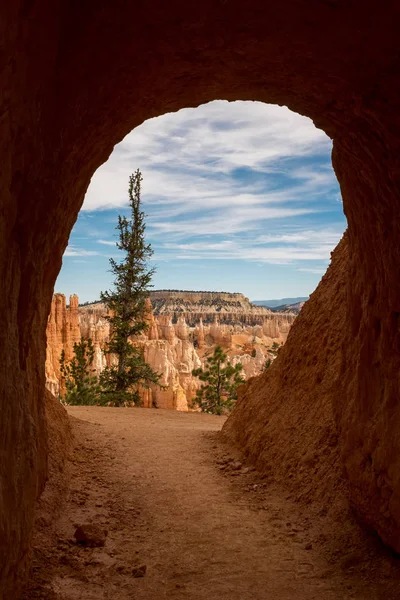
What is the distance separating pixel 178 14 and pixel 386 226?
2.66 meters

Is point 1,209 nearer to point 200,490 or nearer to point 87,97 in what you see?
point 87,97

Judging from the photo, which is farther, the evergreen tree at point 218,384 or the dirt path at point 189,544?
the evergreen tree at point 218,384

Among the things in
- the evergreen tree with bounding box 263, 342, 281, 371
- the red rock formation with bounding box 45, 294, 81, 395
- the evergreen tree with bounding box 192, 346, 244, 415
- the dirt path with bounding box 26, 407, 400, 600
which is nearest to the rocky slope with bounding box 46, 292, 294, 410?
the red rock formation with bounding box 45, 294, 81, 395

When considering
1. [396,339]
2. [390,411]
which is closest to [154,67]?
[396,339]

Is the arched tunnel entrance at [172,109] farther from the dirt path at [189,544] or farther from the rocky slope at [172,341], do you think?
the rocky slope at [172,341]

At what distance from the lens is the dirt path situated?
13.4 ft

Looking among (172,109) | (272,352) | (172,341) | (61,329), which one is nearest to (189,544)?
(172,109)

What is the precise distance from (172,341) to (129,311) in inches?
1704

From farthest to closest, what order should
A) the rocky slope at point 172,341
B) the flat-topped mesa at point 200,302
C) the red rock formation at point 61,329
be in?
the flat-topped mesa at point 200,302 < the red rock formation at point 61,329 < the rocky slope at point 172,341

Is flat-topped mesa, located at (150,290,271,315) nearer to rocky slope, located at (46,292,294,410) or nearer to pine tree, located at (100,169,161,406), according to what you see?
rocky slope, located at (46,292,294,410)

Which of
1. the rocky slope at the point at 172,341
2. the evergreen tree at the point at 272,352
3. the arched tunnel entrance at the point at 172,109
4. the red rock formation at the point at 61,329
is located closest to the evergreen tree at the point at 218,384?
the evergreen tree at the point at 272,352

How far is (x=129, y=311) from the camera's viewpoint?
22656 millimetres

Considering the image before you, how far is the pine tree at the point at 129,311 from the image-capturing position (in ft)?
72.2

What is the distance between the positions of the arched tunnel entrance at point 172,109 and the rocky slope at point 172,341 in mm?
19004
